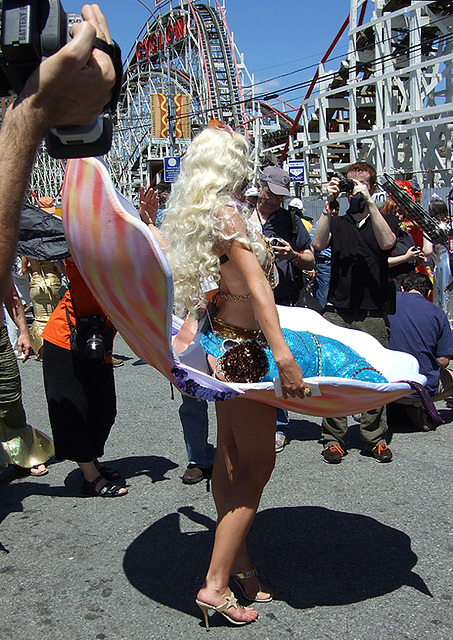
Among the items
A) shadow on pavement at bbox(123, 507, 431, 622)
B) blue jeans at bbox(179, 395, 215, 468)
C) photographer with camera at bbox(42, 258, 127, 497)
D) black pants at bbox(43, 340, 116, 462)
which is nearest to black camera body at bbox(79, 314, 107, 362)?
photographer with camera at bbox(42, 258, 127, 497)

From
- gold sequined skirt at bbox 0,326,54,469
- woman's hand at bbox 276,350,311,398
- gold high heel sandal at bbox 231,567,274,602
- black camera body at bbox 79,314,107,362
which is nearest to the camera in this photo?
woman's hand at bbox 276,350,311,398

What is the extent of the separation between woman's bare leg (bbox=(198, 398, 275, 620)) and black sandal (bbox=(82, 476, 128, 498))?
1.43m

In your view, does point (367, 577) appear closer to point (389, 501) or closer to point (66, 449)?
point (389, 501)

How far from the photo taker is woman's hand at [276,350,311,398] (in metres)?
2.27

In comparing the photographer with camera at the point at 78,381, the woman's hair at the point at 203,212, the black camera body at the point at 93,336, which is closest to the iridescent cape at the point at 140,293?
the woman's hair at the point at 203,212

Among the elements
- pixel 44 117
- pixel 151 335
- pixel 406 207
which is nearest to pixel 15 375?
pixel 151 335

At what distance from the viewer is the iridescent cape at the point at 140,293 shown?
1925mm

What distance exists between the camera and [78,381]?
3934mm

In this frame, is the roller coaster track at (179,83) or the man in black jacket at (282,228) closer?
the man in black jacket at (282,228)

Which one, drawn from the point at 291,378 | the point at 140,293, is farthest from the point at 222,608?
the point at 140,293

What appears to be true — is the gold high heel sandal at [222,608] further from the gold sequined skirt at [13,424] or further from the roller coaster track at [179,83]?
the roller coaster track at [179,83]

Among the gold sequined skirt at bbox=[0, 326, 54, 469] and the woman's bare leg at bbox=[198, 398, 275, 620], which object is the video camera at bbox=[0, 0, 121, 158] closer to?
the woman's bare leg at bbox=[198, 398, 275, 620]

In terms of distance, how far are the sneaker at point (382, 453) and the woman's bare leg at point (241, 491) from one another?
1.96 metres

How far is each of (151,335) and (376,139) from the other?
1512 cm
